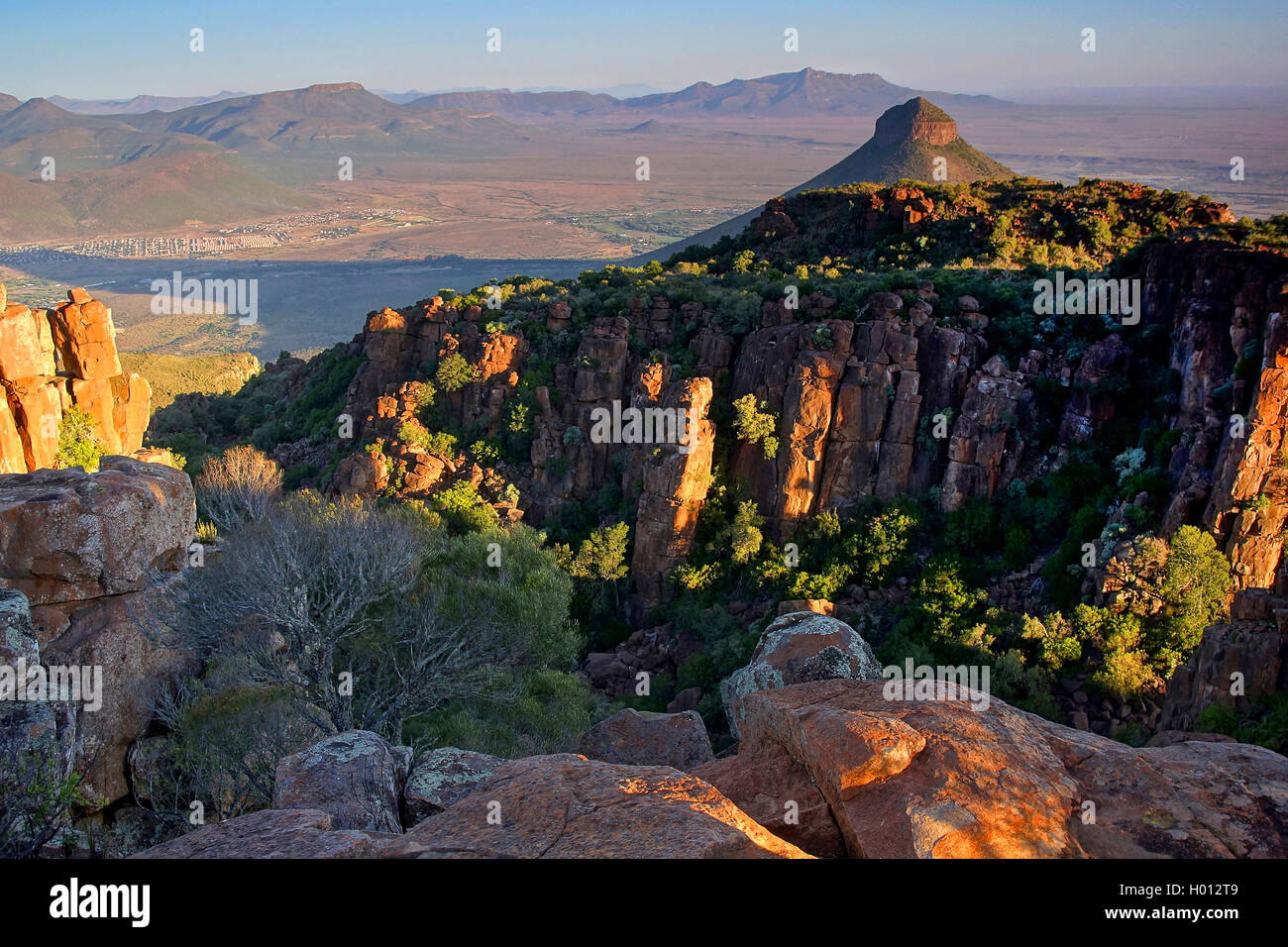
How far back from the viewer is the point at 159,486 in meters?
17.3

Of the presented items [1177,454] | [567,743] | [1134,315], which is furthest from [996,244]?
[567,743]

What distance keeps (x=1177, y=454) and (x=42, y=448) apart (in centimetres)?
3305

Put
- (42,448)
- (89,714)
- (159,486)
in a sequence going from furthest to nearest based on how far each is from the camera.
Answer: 1. (42,448)
2. (159,486)
3. (89,714)

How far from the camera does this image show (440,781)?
12.0 m

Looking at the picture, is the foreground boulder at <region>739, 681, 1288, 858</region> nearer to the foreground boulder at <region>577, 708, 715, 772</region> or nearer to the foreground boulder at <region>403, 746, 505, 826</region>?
the foreground boulder at <region>403, 746, 505, 826</region>

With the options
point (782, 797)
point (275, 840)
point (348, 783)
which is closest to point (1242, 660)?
point (782, 797)

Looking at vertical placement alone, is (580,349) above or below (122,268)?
below

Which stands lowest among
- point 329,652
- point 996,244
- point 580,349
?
point 329,652

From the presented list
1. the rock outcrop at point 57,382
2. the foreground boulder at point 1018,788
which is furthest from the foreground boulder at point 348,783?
the rock outcrop at point 57,382

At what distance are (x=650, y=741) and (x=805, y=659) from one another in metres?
4.39

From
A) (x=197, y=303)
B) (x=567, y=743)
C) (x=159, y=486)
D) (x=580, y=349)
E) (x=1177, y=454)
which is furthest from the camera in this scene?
(x=197, y=303)

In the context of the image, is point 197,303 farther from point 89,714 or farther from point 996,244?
point 89,714

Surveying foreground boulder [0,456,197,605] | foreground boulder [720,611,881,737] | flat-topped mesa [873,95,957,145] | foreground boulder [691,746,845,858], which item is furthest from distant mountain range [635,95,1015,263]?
foreground boulder [691,746,845,858]

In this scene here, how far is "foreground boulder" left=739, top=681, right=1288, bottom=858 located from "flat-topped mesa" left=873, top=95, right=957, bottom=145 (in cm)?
11706
